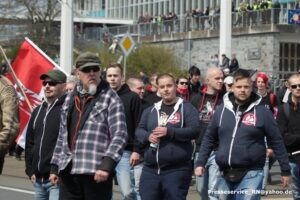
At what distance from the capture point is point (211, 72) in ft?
35.5

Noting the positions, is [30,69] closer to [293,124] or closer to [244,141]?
[293,124]

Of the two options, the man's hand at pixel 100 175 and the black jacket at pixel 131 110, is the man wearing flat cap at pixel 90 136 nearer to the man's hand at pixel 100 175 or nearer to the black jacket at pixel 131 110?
the man's hand at pixel 100 175

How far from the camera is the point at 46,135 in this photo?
8.88 m

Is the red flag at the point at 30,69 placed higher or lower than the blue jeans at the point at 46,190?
higher

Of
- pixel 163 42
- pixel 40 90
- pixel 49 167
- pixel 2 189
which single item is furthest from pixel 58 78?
pixel 163 42

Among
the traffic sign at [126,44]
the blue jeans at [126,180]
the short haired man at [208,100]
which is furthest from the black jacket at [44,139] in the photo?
the traffic sign at [126,44]

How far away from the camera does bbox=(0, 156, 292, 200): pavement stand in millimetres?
13234

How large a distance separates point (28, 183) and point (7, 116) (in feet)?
27.8

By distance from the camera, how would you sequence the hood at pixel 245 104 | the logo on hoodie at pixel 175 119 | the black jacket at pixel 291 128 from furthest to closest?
1. the black jacket at pixel 291 128
2. the logo on hoodie at pixel 175 119
3. the hood at pixel 245 104

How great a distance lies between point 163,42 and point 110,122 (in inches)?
1922

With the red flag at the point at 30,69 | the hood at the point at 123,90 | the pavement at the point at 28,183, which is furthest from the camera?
the red flag at the point at 30,69

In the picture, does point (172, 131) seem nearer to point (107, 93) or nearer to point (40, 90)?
point (107, 93)

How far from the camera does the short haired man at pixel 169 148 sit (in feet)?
29.4

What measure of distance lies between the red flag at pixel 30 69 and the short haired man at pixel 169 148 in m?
4.62
